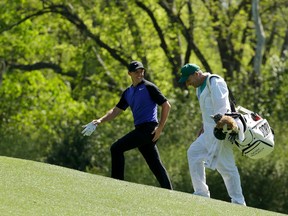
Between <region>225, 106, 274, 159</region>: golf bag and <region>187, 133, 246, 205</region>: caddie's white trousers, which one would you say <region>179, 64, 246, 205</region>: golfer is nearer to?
<region>187, 133, 246, 205</region>: caddie's white trousers

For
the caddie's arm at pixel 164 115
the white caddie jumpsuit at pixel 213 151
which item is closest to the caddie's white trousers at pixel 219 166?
the white caddie jumpsuit at pixel 213 151

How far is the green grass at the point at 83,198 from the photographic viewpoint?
10263 millimetres

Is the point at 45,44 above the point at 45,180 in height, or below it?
above

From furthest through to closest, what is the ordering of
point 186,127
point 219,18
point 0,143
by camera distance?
point 219,18, point 0,143, point 186,127

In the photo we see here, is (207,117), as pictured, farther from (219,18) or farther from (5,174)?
(219,18)

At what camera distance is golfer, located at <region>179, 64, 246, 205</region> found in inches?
498

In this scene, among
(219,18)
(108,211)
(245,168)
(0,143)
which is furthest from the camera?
(219,18)

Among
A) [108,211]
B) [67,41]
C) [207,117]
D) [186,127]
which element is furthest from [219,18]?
[108,211]

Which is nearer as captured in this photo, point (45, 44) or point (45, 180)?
point (45, 180)

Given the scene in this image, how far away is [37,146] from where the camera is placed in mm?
26875

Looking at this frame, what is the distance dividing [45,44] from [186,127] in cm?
1363

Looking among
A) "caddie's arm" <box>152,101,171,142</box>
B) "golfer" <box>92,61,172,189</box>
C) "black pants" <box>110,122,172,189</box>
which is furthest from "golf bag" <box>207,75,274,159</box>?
"black pants" <box>110,122,172,189</box>

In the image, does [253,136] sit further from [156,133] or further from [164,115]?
[156,133]

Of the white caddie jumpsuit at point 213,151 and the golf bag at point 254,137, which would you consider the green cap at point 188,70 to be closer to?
the white caddie jumpsuit at point 213,151
